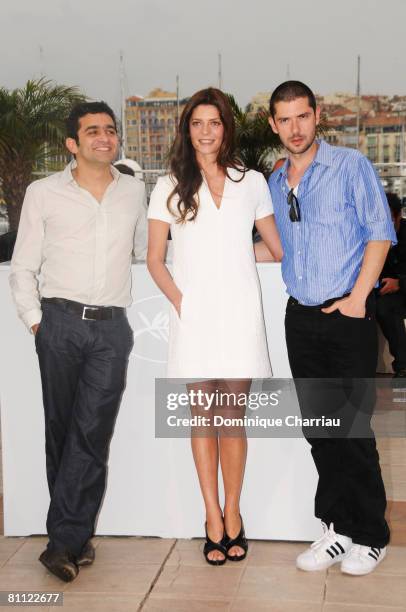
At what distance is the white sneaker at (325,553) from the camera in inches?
116

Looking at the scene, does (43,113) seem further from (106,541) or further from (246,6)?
(106,541)

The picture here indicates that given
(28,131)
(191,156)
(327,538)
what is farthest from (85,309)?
(28,131)

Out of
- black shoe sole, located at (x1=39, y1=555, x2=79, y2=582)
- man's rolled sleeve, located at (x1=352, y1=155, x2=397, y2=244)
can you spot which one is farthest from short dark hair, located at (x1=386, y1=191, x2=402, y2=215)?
black shoe sole, located at (x1=39, y1=555, x2=79, y2=582)

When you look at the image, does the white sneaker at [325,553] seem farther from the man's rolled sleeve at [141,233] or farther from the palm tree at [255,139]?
the palm tree at [255,139]

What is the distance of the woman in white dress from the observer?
9.22 ft

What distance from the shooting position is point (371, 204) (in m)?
2.70

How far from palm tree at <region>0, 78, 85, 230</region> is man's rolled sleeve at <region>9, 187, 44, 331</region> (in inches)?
339

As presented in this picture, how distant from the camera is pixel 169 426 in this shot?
321 centimetres

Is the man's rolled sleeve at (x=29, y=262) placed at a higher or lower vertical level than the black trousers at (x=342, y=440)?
higher

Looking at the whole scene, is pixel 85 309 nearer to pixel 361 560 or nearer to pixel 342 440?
pixel 342 440

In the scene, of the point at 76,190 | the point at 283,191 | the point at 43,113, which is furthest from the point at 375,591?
the point at 43,113

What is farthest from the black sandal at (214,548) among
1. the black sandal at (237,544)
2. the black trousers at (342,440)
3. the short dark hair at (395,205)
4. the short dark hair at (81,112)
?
the short dark hair at (395,205)

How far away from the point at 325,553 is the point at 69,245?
4.38ft

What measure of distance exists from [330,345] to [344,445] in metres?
0.34
